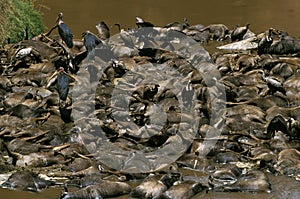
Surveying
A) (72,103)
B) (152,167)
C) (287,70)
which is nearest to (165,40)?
(287,70)

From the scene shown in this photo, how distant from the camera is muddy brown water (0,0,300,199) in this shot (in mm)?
18406

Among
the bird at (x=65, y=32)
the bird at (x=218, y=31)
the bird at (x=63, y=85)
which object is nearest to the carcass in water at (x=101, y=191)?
the bird at (x=63, y=85)

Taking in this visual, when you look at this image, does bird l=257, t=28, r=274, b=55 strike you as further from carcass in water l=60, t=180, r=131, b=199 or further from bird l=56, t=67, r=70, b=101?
carcass in water l=60, t=180, r=131, b=199

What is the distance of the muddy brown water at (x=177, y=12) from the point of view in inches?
725

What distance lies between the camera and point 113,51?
42.3 ft

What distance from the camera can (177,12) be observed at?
20062 millimetres

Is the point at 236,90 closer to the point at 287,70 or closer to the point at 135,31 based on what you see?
the point at 287,70

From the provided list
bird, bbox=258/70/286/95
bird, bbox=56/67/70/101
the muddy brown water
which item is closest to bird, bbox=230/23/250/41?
the muddy brown water

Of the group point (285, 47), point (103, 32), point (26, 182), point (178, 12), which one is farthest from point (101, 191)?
point (178, 12)

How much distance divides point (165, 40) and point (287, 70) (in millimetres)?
3049

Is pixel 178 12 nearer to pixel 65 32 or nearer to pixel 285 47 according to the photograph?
pixel 285 47

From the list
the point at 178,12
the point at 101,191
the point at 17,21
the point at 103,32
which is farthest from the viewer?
the point at 178,12

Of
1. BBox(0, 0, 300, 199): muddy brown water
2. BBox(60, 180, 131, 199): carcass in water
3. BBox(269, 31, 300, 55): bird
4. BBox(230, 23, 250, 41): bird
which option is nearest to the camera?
BBox(60, 180, 131, 199): carcass in water

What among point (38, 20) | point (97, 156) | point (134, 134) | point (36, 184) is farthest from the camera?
point (38, 20)
